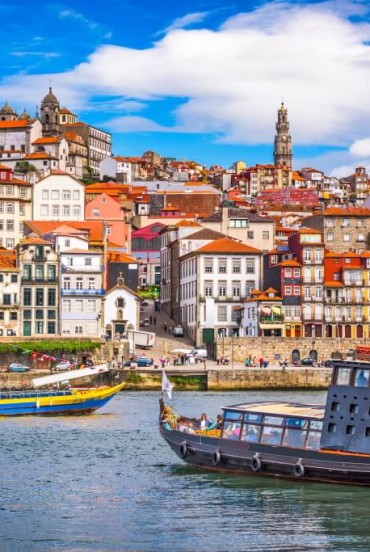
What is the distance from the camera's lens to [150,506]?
30969 millimetres

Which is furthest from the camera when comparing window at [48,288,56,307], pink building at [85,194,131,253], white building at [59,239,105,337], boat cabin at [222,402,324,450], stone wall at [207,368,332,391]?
pink building at [85,194,131,253]

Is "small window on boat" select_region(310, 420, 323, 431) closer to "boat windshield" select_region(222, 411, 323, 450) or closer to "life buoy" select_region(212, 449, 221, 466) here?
"boat windshield" select_region(222, 411, 323, 450)

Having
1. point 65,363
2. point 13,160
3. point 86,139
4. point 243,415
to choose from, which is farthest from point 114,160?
point 243,415

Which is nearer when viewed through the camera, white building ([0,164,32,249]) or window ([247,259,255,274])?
window ([247,259,255,274])

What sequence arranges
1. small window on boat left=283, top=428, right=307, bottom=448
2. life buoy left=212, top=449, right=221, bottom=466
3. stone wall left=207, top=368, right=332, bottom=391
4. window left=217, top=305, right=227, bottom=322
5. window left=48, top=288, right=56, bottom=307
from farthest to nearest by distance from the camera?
1. window left=217, top=305, right=227, bottom=322
2. window left=48, top=288, right=56, bottom=307
3. stone wall left=207, top=368, right=332, bottom=391
4. life buoy left=212, top=449, right=221, bottom=466
5. small window on boat left=283, top=428, right=307, bottom=448

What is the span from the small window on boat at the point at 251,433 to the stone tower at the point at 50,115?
135798mm

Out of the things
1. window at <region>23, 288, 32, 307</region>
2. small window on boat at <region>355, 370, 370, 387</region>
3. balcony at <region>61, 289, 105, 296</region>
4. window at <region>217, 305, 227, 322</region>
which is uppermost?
balcony at <region>61, 289, 105, 296</region>

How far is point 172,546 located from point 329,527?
420 centimetres

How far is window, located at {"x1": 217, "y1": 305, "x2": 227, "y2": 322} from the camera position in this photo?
9169 centimetres

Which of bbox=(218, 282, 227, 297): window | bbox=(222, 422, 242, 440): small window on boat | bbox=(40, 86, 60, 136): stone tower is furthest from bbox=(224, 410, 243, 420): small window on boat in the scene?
bbox=(40, 86, 60, 136): stone tower

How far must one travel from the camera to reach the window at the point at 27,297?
83438mm

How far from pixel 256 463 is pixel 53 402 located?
72.4 feet

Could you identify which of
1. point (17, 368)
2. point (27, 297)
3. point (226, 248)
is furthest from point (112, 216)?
point (17, 368)

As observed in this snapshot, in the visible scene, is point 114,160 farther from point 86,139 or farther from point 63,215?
point 63,215
